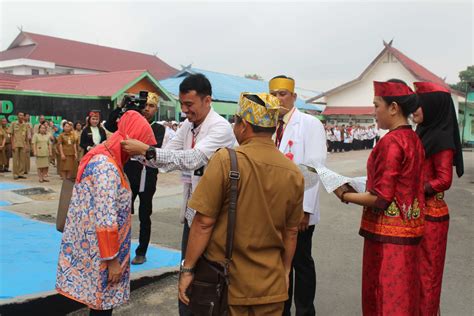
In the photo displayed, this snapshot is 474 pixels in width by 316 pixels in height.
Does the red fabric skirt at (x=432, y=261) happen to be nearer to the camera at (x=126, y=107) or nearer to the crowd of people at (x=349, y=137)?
the camera at (x=126, y=107)

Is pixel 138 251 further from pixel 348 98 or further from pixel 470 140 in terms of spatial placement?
pixel 470 140

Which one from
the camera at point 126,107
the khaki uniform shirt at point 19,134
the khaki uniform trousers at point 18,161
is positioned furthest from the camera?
the khaki uniform shirt at point 19,134

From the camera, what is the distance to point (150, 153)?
2785mm

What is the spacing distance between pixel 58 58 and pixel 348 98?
29.3 m

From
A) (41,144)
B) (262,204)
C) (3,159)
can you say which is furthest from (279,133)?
(3,159)

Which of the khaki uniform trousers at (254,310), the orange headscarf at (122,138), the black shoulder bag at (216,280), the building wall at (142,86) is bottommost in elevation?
the khaki uniform trousers at (254,310)

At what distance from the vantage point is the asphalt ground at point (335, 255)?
4.11m

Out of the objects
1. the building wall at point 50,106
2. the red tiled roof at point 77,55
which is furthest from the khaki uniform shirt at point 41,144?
the red tiled roof at point 77,55

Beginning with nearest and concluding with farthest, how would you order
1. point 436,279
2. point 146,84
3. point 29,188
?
point 436,279 < point 29,188 < point 146,84

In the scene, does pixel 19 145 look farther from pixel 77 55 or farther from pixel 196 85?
pixel 77 55

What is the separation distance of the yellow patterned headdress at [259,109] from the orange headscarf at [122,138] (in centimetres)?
89

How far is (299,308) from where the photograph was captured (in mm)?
3654

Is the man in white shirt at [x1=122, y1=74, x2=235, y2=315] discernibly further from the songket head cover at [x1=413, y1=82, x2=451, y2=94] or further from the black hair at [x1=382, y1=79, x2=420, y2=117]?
the songket head cover at [x1=413, y1=82, x2=451, y2=94]

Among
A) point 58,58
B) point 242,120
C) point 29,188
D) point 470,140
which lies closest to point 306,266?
point 242,120
